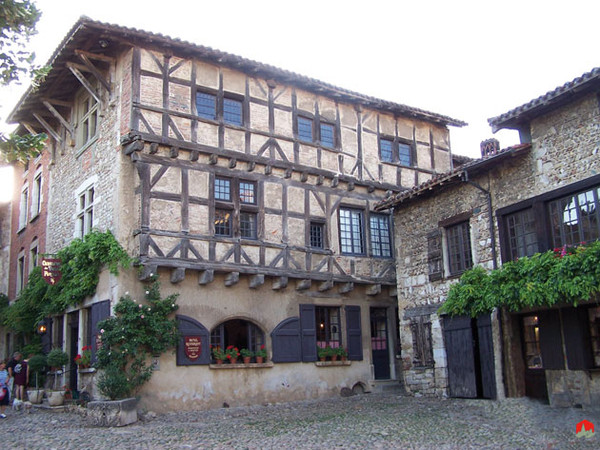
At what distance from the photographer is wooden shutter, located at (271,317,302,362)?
16656 mm

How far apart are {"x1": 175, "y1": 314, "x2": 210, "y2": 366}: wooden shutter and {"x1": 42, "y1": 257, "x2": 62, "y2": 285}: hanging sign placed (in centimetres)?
452

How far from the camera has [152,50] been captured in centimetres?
1595

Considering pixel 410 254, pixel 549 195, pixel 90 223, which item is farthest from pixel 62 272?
pixel 549 195

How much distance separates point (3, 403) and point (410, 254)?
10742 millimetres

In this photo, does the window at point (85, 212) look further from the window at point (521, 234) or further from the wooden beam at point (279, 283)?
the window at point (521, 234)

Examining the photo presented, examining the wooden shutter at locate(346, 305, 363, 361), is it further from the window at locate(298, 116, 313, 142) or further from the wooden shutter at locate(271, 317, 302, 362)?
the window at locate(298, 116, 313, 142)

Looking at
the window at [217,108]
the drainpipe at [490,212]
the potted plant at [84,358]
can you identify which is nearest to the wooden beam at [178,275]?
the potted plant at [84,358]

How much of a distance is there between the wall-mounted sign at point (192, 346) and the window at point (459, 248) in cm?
644

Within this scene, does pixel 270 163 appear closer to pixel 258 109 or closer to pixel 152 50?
pixel 258 109

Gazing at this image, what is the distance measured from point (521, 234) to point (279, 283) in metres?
6.37

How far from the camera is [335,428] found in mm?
11781

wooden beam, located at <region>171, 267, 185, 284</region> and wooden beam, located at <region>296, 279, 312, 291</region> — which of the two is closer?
wooden beam, located at <region>171, 267, 185, 284</region>

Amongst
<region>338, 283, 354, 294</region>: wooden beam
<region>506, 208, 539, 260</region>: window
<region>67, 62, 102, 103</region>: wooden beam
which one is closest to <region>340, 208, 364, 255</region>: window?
<region>338, 283, 354, 294</region>: wooden beam

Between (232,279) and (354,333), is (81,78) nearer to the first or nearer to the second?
(232,279)
